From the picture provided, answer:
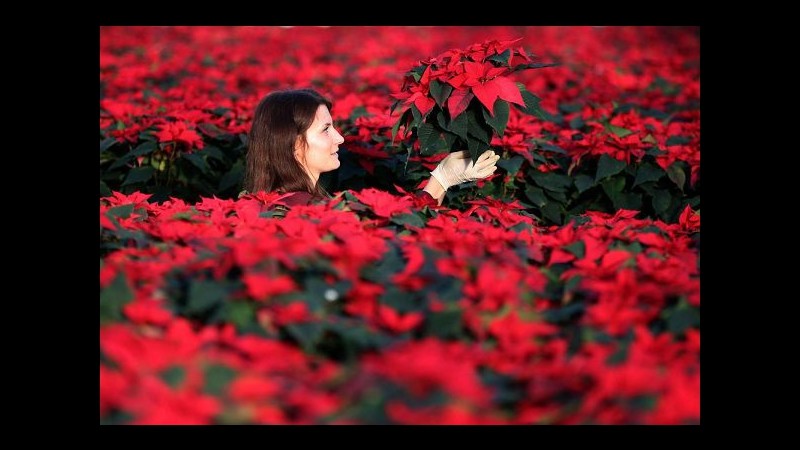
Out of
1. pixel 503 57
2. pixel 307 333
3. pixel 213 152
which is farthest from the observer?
pixel 213 152

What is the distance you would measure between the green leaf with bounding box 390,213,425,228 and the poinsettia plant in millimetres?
370

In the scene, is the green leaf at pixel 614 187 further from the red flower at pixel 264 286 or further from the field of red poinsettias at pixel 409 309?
the red flower at pixel 264 286

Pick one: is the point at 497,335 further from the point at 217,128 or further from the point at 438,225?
the point at 217,128

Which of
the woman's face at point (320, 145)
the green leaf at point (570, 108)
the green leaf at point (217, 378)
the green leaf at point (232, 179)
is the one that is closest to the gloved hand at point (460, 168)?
the woman's face at point (320, 145)

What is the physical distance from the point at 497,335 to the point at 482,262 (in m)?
0.19

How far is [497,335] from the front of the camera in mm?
1232

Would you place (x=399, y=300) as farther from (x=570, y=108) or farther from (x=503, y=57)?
(x=570, y=108)

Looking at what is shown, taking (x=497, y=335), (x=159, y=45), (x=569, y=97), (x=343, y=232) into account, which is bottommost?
Answer: (x=497, y=335)

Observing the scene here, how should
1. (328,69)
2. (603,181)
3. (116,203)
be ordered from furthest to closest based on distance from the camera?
(328,69), (603,181), (116,203)

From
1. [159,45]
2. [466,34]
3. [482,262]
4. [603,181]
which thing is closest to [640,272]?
[482,262]

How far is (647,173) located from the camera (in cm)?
263

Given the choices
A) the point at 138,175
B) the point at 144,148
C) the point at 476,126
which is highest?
the point at 476,126

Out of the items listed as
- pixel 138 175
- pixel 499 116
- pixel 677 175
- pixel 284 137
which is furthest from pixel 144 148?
pixel 677 175

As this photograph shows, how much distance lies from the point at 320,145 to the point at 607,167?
1.01 metres
